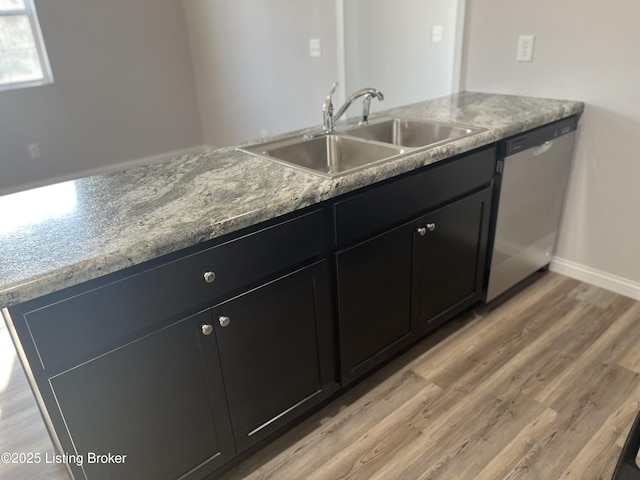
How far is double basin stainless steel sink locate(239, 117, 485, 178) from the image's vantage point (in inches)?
72.7

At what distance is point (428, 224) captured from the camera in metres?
1.84

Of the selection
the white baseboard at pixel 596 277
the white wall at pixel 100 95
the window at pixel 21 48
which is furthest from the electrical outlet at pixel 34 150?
the white baseboard at pixel 596 277

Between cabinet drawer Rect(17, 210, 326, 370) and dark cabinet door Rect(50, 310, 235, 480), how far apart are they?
5 cm

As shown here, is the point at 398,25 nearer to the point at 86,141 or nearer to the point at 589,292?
the point at 589,292

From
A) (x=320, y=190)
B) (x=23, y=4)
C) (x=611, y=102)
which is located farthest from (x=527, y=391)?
(x=23, y=4)

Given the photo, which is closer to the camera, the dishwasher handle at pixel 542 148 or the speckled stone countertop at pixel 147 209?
the speckled stone countertop at pixel 147 209

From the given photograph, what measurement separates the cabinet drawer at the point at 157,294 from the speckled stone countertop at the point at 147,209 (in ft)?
0.18

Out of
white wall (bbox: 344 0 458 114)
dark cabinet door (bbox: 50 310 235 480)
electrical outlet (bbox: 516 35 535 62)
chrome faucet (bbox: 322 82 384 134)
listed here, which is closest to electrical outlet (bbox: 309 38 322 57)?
white wall (bbox: 344 0 458 114)

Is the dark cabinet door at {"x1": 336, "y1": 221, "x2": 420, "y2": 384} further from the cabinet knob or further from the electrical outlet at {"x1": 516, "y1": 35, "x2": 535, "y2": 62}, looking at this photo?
the electrical outlet at {"x1": 516, "y1": 35, "x2": 535, "y2": 62}

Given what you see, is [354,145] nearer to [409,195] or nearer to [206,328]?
[409,195]

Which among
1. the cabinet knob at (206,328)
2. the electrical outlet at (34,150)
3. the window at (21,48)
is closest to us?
the cabinet knob at (206,328)

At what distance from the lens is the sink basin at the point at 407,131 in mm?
2090

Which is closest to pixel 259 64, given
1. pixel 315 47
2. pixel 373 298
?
pixel 315 47

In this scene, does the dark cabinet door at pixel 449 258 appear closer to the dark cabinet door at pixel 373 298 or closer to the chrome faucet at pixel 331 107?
the dark cabinet door at pixel 373 298
